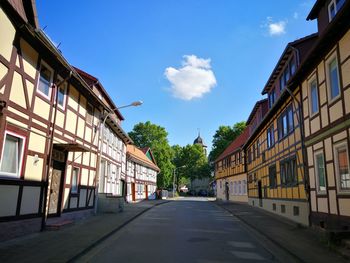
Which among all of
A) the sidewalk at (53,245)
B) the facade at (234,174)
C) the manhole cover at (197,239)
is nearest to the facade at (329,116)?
the manhole cover at (197,239)

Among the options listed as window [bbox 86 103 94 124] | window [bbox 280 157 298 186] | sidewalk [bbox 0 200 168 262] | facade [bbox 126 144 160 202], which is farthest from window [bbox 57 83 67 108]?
facade [bbox 126 144 160 202]

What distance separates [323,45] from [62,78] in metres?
10.2

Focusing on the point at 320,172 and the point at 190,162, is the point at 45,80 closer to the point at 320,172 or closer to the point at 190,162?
the point at 320,172

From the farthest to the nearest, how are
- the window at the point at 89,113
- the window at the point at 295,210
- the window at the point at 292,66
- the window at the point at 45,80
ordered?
the window at the point at 89,113
the window at the point at 292,66
the window at the point at 295,210
the window at the point at 45,80

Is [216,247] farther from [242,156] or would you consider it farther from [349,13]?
[242,156]

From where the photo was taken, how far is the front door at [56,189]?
1422cm

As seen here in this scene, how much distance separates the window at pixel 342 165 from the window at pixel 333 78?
1.74 metres

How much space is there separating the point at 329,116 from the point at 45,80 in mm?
10276

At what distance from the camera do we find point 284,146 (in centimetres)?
1880

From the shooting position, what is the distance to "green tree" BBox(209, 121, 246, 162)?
204ft

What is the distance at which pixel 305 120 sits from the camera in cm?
1450

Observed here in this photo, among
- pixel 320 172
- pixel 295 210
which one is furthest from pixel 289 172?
pixel 320 172

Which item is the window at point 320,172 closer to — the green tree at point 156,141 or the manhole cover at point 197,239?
the manhole cover at point 197,239

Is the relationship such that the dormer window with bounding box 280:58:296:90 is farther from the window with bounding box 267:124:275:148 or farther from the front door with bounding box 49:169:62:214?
the front door with bounding box 49:169:62:214
